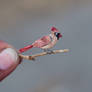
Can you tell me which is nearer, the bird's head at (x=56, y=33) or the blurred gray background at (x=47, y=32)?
the bird's head at (x=56, y=33)

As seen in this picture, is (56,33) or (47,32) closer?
(56,33)

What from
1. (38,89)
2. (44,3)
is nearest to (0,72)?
(38,89)

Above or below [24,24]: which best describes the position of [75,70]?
below

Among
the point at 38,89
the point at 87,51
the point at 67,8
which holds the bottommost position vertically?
the point at 38,89

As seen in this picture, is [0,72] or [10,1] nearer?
[0,72]

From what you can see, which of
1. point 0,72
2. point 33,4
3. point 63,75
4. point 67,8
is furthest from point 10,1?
point 0,72

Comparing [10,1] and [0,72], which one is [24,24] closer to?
[10,1]

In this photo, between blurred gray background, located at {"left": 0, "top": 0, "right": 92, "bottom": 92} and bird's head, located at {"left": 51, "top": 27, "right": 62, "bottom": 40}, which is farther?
blurred gray background, located at {"left": 0, "top": 0, "right": 92, "bottom": 92}
